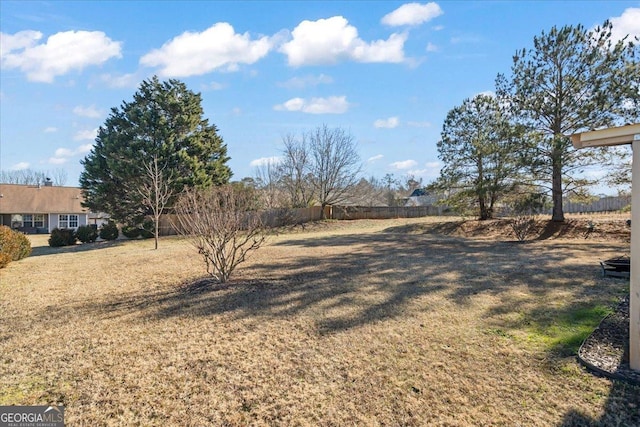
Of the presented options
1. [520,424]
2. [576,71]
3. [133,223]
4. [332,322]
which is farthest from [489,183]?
[133,223]

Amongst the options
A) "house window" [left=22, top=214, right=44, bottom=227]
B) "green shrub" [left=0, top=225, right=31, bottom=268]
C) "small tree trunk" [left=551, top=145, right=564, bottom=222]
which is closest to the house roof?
"house window" [left=22, top=214, right=44, bottom=227]

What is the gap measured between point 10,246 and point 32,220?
2770 cm

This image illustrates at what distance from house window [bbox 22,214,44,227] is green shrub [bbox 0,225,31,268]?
26.1 metres

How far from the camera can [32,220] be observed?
3127 centimetres

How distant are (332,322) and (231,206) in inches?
144

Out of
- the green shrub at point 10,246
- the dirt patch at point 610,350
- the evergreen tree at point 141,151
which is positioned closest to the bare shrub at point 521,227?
the dirt patch at point 610,350

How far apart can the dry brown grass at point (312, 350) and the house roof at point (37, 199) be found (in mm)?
29355

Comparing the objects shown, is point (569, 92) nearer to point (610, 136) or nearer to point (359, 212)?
point (610, 136)

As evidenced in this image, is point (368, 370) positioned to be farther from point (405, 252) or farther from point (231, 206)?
point (405, 252)

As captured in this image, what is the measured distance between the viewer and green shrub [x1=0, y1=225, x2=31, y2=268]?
9.12m

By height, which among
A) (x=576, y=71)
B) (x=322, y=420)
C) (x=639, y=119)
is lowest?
(x=322, y=420)

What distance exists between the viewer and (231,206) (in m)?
7.25

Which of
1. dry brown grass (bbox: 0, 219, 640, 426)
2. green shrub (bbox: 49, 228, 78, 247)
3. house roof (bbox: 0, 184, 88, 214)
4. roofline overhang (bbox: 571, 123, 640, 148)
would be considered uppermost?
house roof (bbox: 0, 184, 88, 214)

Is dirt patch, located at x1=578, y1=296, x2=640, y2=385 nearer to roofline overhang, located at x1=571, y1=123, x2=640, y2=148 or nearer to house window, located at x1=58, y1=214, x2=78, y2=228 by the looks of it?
roofline overhang, located at x1=571, y1=123, x2=640, y2=148
